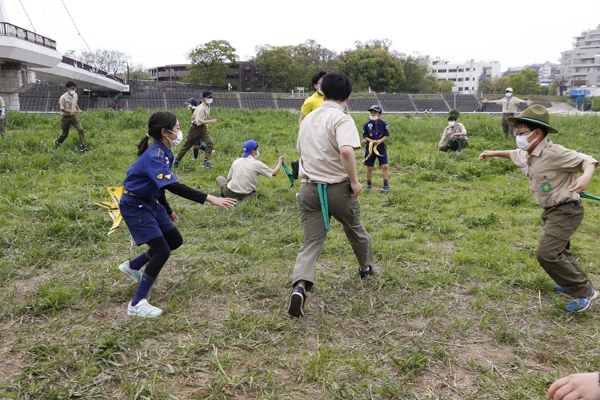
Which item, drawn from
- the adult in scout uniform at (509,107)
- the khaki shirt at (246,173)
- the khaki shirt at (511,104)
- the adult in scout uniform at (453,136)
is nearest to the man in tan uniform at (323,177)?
the khaki shirt at (246,173)

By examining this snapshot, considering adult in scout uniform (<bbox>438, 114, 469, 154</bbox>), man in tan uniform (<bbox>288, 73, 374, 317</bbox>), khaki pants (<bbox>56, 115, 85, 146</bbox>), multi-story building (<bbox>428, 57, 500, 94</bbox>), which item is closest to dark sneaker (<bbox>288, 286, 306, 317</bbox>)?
man in tan uniform (<bbox>288, 73, 374, 317</bbox>)

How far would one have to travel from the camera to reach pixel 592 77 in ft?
307

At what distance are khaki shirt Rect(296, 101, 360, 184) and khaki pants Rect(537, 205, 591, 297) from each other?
73.4 inches

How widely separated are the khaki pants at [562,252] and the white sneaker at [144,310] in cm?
339

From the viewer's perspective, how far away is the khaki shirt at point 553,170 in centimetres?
390

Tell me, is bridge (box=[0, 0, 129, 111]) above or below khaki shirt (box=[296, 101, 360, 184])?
above

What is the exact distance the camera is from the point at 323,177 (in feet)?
13.0

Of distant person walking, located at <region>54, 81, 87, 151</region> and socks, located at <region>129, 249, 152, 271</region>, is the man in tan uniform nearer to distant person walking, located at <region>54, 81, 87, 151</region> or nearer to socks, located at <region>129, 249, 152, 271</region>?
socks, located at <region>129, 249, 152, 271</region>

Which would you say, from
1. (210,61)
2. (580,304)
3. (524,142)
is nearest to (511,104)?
(524,142)

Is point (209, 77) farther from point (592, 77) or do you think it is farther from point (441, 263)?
point (592, 77)

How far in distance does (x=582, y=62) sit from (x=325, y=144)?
118329mm

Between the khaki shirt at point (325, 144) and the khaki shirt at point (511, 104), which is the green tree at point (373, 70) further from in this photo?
the khaki shirt at point (325, 144)

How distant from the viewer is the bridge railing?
66.2ft

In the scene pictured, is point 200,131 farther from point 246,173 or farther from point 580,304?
point 580,304
